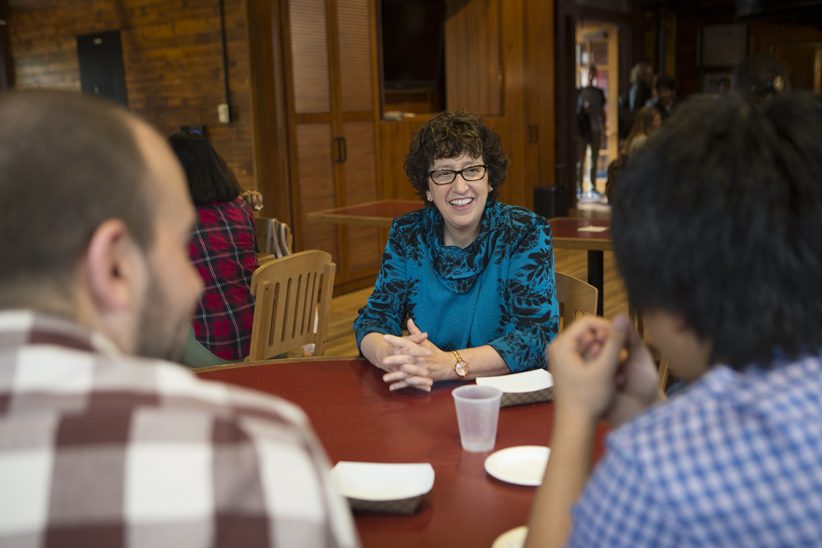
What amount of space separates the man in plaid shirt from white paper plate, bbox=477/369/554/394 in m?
0.91

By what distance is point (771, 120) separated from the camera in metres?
0.79

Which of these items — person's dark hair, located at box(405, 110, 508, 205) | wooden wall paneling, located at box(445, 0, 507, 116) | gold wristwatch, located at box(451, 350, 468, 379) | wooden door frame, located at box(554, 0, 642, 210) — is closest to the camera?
gold wristwatch, located at box(451, 350, 468, 379)

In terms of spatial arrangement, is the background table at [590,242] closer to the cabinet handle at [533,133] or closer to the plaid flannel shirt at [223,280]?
the plaid flannel shirt at [223,280]

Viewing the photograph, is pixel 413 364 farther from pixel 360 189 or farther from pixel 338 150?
pixel 360 189

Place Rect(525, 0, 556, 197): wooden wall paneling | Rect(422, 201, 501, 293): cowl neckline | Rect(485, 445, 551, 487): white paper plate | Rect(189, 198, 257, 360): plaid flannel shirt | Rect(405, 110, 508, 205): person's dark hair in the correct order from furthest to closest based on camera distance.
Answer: Rect(525, 0, 556, 197): wooden wall paneling
Rect(189, 198, 257, 360): plaid flannel shirt
Rect(405, 110, 508, 205): person's dark hair
Rect(422, 201, 501, 293): cowl neckline
Rect(485, 445, 551, 487): white paper plate

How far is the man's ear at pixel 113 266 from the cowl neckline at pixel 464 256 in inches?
55.9

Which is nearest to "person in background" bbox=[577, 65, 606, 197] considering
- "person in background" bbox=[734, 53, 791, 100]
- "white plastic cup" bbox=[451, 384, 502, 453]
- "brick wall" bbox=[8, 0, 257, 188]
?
"person in background" bbox=[734, 53, 791, 100]

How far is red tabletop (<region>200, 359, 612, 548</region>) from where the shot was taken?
1059mm

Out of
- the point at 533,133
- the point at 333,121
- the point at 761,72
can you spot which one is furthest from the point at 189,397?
the point at 761,72

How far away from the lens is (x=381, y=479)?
1.17m

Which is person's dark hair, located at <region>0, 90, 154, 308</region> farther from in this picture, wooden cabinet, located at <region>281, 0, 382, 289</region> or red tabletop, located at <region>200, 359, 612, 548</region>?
wooden cabinet, located at <region>281, 0, 382, 289</region>

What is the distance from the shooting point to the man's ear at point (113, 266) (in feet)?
2.04

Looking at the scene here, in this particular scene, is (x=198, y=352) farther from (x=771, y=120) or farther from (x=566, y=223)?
(x=566, y=223)

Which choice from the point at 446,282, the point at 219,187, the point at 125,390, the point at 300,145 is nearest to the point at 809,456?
the point at 125,390
